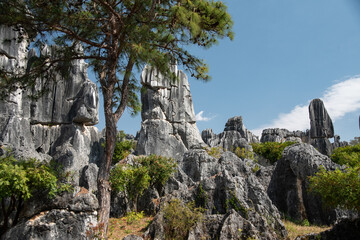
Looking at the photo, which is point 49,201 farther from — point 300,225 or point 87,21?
point 300,225

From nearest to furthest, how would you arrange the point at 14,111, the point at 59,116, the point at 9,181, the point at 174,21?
the point at 9,181 → the point at 174,21 → the point at 14,111 → the point at 59,116

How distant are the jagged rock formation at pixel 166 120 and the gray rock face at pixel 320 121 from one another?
18.8m

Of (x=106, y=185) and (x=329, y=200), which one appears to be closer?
(x=329, y=200)

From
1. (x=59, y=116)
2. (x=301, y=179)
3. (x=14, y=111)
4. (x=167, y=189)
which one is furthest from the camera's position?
(x=59, y=116)

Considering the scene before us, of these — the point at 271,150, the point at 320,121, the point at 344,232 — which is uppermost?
the point at 320,121

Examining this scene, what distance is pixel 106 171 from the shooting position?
9.03 meters

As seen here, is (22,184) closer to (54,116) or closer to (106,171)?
(106,171)

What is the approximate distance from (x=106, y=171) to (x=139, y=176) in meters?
3.30

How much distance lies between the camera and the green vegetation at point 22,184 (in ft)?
20.9

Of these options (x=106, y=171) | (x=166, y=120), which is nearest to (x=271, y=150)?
(x=166, y=120)

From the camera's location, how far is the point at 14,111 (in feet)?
102

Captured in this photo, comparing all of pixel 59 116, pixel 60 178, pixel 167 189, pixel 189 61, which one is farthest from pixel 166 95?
pixel 60 178

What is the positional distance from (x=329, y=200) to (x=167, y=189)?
777 cm

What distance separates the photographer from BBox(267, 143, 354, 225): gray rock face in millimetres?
11000
